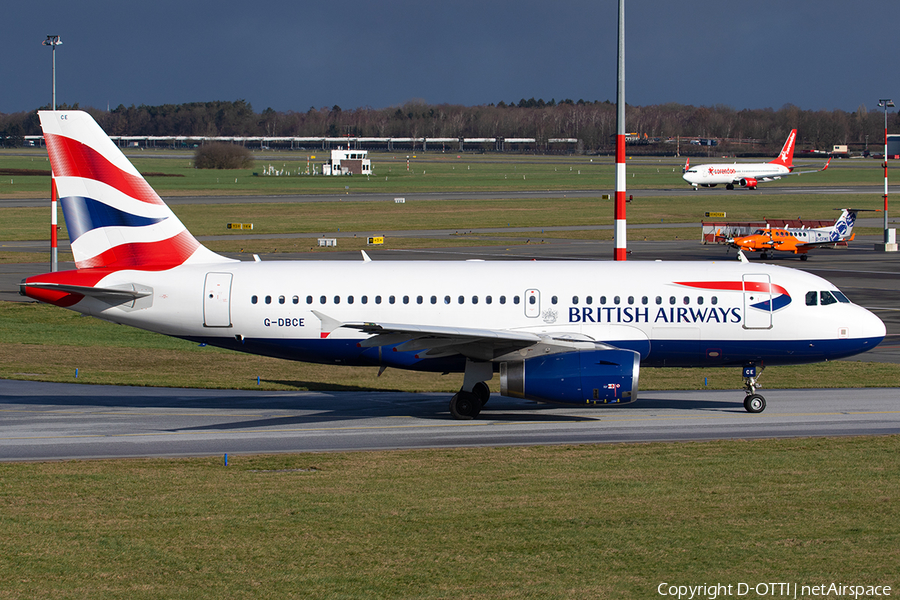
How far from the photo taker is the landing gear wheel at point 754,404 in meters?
28.8

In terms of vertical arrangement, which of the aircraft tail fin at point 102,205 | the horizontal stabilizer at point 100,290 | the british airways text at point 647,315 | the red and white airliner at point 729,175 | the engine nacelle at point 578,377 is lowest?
the engine nacelle at point 578,377

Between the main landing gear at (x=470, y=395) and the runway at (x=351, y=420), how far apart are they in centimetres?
45

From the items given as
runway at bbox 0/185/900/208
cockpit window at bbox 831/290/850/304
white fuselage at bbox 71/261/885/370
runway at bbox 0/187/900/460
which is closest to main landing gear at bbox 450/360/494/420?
runway at bbox 0/187/900/460

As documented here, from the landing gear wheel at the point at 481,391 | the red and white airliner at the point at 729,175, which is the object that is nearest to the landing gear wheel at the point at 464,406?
the landing gear wheel at the point at 481,391

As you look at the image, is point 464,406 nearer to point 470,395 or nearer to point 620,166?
point 470,395

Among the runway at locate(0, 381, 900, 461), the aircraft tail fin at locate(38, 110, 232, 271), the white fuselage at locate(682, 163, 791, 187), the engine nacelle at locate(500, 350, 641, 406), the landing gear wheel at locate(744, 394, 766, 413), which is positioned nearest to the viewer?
the runway at locate(0, 381, 900, 461)

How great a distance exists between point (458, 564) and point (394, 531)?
7.01 ft

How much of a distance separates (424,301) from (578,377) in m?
5.27

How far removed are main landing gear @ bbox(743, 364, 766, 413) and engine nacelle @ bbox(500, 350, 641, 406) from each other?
13.9 ft

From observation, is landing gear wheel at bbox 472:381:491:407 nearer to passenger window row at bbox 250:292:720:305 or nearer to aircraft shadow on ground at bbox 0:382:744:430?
aircraft shadow on ground at bbox 0:382:744:430

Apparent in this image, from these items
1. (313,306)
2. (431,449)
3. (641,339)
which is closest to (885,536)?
(431,449)

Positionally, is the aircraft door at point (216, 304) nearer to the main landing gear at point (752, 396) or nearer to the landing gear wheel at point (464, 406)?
the landing gear wheel at point (464, 406)

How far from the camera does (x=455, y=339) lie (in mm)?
26875

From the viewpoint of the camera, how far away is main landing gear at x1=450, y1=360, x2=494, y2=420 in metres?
28.6
